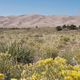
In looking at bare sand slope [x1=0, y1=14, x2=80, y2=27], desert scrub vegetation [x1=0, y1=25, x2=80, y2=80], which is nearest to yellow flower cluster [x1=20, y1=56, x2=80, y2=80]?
desert scrub vegetation [x1=0, y1=25, x2=80, y2=80]

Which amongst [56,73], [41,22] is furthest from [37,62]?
[41,22]

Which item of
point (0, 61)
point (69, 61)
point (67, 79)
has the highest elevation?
point (67, 79)

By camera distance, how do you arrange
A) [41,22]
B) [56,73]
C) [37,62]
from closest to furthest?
[56,73] → [37,62] → [41,22]

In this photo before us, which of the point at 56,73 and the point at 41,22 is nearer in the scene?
the point at 56,73

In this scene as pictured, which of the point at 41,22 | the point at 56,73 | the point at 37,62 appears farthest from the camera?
the point at 41,22

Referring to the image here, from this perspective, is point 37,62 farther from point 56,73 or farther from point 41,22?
point 41,22

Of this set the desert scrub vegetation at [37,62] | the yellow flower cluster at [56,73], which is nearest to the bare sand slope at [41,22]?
the desert scrub vegetation at [37,62]

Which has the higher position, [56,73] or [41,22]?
[41,22]

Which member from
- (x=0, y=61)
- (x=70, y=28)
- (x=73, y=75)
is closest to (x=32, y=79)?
(x=73, y=75)

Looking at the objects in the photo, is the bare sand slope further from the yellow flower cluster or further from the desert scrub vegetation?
the yellow flower cluster

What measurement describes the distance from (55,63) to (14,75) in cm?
108

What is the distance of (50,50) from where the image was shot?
14.4ft

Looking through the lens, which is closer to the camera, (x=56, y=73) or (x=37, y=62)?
(x=56, y=73)

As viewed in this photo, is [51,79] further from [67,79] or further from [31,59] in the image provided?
[31,59]
